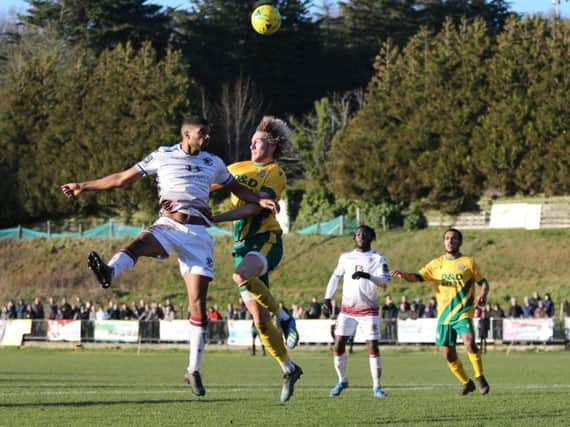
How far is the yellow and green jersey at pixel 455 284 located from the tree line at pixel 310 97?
45632mm

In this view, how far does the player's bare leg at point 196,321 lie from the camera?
453 inches

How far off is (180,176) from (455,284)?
5.87m

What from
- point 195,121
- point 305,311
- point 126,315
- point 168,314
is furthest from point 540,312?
point 195,121

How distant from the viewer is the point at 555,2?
76.2 m

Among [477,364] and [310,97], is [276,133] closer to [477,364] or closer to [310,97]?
[477,364]

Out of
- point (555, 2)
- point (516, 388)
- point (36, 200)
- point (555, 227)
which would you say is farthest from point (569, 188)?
point (516, 388)

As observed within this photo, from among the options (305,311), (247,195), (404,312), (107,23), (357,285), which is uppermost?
(107,23)

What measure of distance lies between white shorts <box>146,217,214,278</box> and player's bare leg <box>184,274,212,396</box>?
0.31 feet

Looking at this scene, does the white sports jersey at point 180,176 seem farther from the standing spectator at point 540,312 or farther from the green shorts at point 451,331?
the standing spectator at point 540,312

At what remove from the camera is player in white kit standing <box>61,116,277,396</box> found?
1146cm

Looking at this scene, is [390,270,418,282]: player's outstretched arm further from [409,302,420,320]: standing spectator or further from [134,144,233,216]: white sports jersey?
[409,302,420,320]: standing spectator

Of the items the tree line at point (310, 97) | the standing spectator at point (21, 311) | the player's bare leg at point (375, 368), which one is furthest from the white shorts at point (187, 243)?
the tree line at point (310, 97)

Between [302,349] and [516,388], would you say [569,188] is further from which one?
[516,388]

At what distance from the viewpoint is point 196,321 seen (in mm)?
11766
